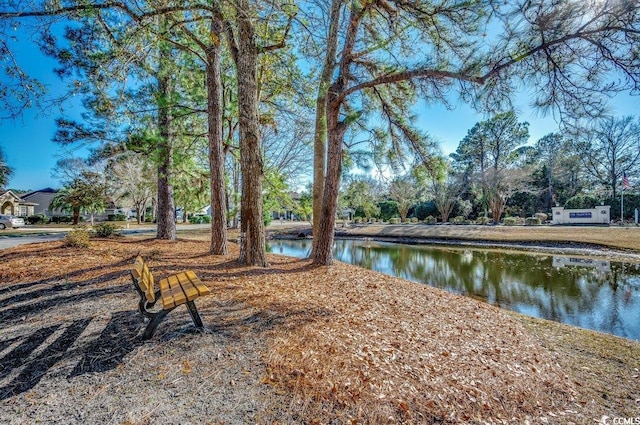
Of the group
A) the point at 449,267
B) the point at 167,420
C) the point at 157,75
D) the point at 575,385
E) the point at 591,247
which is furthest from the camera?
the point at 591,247

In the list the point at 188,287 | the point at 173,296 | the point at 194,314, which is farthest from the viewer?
the point at 188,287

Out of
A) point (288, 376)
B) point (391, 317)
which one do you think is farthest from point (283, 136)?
point (288, 376)

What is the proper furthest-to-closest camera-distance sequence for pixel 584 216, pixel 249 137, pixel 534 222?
1. pixel 534 222
2. pixel 584 216
3. pixel 249 137

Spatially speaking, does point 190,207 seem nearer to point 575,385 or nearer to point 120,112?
point 120,112

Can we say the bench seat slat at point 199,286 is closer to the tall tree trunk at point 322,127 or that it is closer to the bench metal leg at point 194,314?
the bench metal leg at point 194,314

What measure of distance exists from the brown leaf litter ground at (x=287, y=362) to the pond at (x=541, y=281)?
7.19ft

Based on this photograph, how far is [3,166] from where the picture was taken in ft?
61.5

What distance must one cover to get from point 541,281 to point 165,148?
12.4 m

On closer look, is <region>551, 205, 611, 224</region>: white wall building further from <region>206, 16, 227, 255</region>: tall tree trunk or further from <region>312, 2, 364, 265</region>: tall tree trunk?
<region>206, 16, 227, 255</region>: tall tree trunk

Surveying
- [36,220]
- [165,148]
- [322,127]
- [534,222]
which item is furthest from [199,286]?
[36,220]

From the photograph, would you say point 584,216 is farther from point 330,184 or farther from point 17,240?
point 17,240

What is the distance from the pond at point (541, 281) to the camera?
251 inches

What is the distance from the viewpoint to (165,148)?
844 centimetres

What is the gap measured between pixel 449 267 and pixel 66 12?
1357cm
